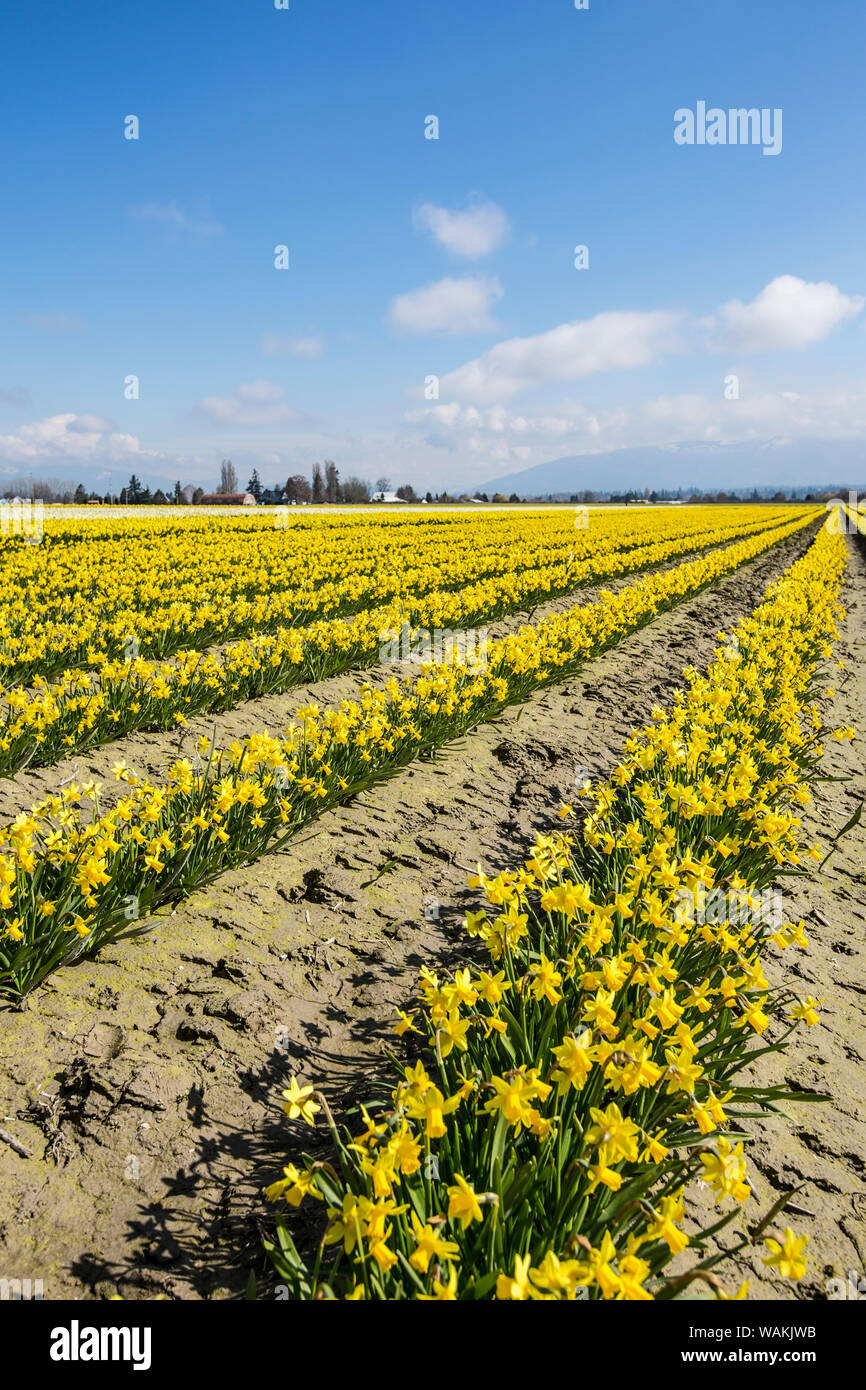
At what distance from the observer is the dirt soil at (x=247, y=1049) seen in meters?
2.28

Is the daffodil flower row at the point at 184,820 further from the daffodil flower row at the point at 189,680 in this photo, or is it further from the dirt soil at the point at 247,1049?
the daffodil flower row at the point at 189,680

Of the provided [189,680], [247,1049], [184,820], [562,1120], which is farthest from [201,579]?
[562,1120]

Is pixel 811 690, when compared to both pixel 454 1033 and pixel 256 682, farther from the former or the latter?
pixel 454 1033

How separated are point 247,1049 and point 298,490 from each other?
382 ft

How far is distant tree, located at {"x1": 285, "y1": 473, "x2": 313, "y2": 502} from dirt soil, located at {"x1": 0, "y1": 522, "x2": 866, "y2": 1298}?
10202cm

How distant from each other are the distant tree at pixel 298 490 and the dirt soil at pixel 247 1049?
335ft

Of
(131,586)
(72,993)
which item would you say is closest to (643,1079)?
(72,993)

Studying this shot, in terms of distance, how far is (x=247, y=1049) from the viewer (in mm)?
3072

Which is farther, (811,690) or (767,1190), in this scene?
(811,690)

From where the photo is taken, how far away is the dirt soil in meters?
2.28

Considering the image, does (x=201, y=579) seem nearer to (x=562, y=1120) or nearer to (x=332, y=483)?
(x=562, y=1120)

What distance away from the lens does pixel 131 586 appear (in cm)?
1116

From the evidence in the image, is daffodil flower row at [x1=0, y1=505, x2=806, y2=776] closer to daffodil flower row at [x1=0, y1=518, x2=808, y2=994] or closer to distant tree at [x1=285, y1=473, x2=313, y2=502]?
daffodil flower row at [x1=0, y1=518, x2=808, y2=994]
